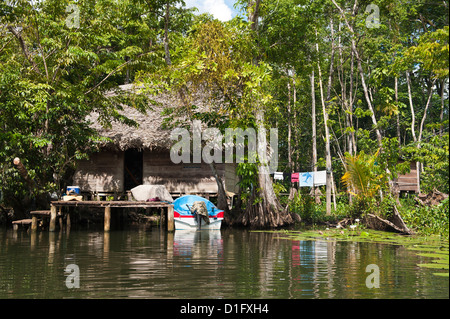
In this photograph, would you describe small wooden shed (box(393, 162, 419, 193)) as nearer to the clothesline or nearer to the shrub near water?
the clothesline

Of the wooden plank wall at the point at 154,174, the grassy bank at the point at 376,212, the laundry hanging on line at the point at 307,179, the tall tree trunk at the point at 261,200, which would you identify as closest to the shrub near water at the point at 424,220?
the grassy bank at the point at 376,212

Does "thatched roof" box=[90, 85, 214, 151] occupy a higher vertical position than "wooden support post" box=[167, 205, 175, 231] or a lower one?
higher

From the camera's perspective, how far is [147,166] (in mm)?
16984

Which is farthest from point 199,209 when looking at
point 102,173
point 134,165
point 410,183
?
point 410,183

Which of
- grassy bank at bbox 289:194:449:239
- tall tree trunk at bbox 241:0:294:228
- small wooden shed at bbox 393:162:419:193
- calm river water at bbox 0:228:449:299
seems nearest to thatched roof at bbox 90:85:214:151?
tall tree trunk at bbox 241:0:294:228

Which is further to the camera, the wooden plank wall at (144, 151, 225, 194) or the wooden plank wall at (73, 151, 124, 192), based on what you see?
the wooden plank wall at (73, 151, 124, 192)

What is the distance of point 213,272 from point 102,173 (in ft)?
41.2

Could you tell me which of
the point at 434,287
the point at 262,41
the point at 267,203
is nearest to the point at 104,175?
the point at 267,203

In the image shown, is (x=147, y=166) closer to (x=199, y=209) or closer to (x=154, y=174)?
(x=154, y=174)

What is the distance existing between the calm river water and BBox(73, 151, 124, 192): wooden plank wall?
323 inches

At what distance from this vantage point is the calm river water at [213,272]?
4254mm

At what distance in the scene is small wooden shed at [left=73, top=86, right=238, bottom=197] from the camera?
1595cm

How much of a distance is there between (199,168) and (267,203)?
3.57 metres

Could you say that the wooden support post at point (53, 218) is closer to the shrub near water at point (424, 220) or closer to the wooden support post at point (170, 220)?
the wooden support post at point (170, 220)
